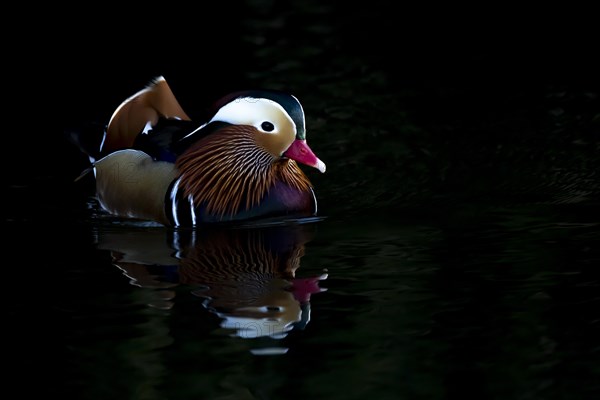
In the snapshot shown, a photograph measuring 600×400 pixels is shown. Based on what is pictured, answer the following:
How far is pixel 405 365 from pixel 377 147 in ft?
12.5

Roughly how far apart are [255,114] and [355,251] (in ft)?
3.45

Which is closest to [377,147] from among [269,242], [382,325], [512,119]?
[512,119]

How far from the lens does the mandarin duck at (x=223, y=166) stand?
21.5ft

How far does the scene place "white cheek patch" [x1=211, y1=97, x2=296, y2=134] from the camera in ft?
21.3

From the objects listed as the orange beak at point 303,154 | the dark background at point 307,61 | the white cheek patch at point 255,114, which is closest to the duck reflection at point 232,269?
the orange beak at point 303,154

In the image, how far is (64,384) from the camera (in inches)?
170

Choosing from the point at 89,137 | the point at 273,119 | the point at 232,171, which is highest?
the point at 273,119

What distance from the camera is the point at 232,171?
22.2ft

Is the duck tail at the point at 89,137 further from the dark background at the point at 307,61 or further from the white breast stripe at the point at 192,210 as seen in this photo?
the white breast stripe at the point at 192,210

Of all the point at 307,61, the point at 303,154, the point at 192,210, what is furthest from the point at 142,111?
the point at 307,61

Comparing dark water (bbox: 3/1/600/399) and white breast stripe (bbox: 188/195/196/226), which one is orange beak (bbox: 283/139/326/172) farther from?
white breast stripe (bbox: 188/195/196/226)

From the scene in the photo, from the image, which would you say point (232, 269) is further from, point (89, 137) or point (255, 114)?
point (89, 137)

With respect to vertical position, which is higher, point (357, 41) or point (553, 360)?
point (357, 41)

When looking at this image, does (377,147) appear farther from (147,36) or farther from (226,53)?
(147,36)
